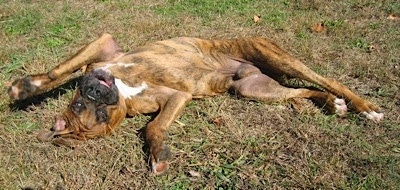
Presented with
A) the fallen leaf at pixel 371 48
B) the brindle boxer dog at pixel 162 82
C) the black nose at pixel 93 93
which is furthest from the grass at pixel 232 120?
the black nose at pixel 93 93

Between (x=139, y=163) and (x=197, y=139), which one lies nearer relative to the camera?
(x=139, y=163)

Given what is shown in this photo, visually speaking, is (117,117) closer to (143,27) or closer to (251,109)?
(251,109)

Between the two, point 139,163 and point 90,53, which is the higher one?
point 90,53

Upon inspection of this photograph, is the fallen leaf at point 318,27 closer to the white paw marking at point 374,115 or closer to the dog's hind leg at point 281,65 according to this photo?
the dog's hind leg at point 281,65

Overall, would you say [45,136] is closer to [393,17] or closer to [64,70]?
[64,70]

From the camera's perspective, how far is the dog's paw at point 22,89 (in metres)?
4.51

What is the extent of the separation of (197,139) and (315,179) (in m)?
1.17

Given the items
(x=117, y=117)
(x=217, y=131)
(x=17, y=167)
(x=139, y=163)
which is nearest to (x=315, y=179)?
(x=217, y=131)

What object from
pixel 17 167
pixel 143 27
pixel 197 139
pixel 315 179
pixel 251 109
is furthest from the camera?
pixel 143 27

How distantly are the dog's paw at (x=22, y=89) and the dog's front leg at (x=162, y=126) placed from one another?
117cm

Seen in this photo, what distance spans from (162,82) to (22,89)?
136cm

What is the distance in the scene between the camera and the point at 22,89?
4.54m

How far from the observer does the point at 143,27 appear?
6.70 meters

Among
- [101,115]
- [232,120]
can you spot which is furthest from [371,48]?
[101,115]
